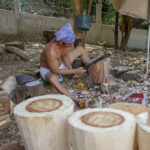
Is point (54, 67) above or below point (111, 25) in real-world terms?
below

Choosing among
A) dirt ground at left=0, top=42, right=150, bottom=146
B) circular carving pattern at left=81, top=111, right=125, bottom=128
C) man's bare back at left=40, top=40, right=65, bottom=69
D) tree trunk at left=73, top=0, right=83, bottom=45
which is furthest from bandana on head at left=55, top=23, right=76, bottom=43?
circular carving pattern at left=81, top=111, right=125, bottom=128

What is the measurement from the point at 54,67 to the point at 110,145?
215 cm

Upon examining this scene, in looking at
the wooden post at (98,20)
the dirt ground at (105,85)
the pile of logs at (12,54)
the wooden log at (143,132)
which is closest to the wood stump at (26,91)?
the dirt ground at (105,85)

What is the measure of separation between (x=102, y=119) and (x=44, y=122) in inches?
18.6

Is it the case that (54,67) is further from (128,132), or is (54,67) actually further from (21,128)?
(128,132)

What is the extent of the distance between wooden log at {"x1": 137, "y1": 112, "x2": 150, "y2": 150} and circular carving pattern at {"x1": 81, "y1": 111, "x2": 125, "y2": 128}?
0.43 feet

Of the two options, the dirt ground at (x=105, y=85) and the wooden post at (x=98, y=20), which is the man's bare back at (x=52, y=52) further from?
the wooden post at (x=98, y=20)

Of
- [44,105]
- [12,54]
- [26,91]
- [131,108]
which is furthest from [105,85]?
[12,54]

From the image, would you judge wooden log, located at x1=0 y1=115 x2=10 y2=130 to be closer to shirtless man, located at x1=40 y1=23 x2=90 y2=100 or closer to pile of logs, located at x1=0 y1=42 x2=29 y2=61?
shirtless man, located at x1=40 y1=23 x2=90 y2=100

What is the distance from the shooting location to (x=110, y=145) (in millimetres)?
1484

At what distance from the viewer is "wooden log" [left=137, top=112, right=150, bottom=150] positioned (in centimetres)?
146

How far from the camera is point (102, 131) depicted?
4.59 feet

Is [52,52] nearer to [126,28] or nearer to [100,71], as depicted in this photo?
[100,71]

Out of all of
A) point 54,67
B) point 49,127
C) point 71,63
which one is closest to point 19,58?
point 71,63
